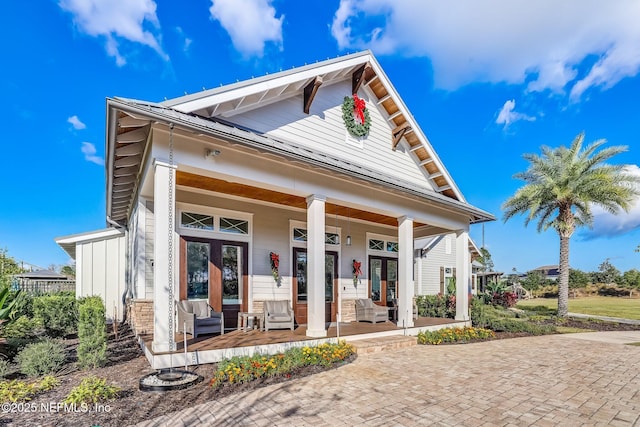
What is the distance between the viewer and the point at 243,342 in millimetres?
6910

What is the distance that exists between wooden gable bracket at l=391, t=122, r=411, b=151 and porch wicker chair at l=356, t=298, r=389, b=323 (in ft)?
16.5

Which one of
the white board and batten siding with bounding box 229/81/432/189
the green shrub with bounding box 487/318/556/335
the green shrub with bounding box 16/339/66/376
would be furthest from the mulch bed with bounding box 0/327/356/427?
the green shrub with bounding box 487/318/556/335

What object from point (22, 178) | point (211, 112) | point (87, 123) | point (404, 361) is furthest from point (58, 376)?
point (22, 178)

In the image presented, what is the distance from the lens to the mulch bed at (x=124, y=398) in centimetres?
404

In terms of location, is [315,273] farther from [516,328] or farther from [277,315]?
[516,328]

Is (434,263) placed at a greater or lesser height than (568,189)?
lesser

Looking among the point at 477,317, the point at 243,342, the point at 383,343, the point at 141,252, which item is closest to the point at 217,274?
the point at 141,252

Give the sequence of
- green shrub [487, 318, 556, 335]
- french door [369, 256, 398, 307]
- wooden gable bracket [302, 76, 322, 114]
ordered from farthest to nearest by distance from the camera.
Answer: french door [369, 256, 398, 307], green shrub [487, 318, 556, 335], wooden gable bracket [302, 76, 322, 114]

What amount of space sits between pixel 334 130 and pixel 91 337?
7195 millimetres

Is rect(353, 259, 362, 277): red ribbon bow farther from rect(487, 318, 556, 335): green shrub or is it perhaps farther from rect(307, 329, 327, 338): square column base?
rect(487, 318, 556, 335): green shrub

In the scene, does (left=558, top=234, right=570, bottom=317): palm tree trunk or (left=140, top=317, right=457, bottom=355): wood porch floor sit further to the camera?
(left=558, top=234, right=570, bottom=317): palm tree trunk

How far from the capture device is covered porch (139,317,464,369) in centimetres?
580

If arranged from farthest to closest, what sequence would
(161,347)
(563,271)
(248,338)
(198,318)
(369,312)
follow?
(563,271), (369,312), (198,318), (248,338), (161,347)

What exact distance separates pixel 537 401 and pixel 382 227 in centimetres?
849
